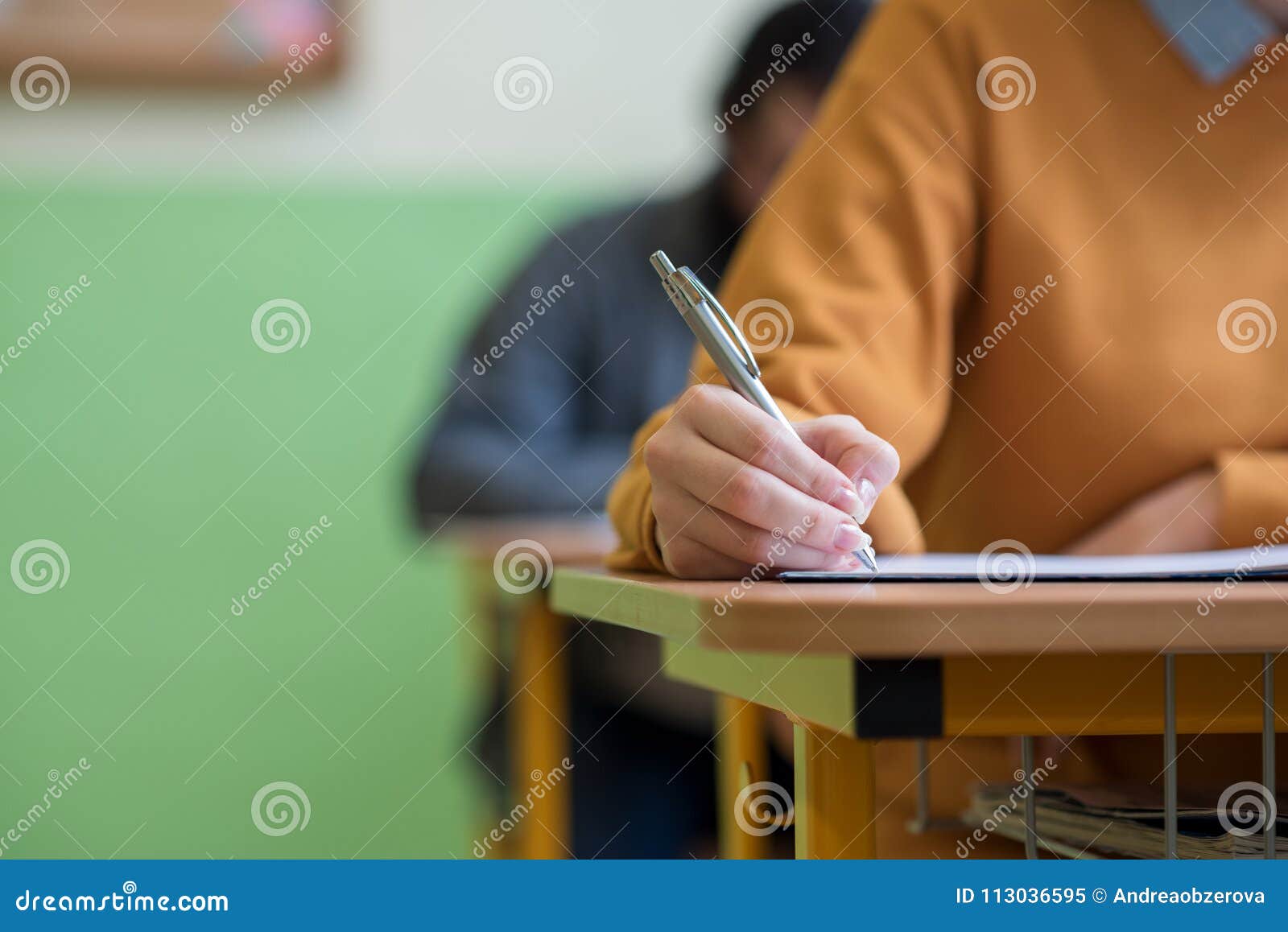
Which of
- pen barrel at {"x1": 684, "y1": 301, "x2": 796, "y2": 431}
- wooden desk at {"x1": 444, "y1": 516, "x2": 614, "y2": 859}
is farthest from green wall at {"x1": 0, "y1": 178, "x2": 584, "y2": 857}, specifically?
pen barrel at {"x1": 684, "y1": 301, "x2": 796, "y2": 431}

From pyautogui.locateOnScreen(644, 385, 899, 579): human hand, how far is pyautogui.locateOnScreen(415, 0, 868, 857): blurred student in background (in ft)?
4.25

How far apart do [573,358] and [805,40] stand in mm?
661

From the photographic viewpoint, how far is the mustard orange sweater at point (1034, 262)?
82 centimetres

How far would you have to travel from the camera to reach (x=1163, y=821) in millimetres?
569

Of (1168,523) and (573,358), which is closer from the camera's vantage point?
(1168,523)

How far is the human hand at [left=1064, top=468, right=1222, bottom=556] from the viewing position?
737 millimetres

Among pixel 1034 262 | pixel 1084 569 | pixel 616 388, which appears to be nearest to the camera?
pixel 1084 569
